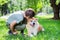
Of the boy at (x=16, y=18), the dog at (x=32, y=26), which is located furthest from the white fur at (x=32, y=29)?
the boy at (x=16, y=18)

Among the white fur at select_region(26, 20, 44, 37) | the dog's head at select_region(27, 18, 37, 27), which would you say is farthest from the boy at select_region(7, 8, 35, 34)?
the white fur at select_region(26, 20, 44, 37)

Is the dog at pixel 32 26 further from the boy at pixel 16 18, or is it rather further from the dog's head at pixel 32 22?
the boy at pixel 16 18

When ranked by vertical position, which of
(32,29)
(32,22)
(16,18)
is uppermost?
(16,18)

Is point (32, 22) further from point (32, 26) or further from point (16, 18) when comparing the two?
point (16, 18)

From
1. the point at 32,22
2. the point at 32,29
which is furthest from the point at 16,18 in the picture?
the point at 32,29

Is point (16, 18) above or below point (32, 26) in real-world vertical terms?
above

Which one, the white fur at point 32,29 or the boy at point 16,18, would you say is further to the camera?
the white fur at point 32,29

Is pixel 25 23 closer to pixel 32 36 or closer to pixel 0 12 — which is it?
pixel 32 36

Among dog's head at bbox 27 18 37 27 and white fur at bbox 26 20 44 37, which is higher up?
dog's head at bbox 27 18 37 27

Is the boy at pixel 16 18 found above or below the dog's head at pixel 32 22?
above

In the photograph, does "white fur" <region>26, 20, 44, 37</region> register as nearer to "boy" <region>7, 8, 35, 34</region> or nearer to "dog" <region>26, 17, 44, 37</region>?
"dog" <region>26, 17, 44, 37</region>

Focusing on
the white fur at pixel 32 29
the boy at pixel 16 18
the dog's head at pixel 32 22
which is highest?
the boy at pixel 16 18

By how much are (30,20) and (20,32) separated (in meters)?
0.46

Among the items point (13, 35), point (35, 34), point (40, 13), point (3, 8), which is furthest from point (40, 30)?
point (40, 13)
